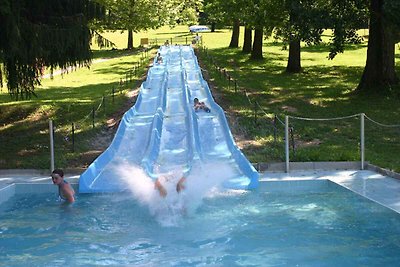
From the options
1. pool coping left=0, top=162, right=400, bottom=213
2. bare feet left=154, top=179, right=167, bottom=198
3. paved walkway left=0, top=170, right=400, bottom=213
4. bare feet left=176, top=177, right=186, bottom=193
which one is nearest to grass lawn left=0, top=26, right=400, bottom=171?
pool coping left=0, top=162, right=400, bottom=213

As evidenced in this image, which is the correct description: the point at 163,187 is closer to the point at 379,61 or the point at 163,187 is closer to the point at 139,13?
the point at 379,61

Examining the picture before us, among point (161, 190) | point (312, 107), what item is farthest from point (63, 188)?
point (312, 107)

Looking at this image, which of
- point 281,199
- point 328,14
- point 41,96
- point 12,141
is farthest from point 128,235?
point 41,96

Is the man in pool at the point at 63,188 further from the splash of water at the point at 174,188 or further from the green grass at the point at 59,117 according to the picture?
the green grass at the point at 59,117

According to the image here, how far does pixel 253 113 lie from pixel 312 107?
9.06 feet

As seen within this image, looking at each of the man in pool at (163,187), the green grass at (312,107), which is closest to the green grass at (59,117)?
the man in pool at (163,187)

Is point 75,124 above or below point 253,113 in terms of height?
below

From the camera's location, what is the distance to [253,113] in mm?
18312

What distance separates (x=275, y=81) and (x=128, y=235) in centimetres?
1903

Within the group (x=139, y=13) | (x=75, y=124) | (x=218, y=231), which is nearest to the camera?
(x=218, y=231)

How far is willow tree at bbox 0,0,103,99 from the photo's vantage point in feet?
43.8

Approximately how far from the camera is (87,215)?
1034cm

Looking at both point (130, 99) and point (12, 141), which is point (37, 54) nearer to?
point (12, 141)

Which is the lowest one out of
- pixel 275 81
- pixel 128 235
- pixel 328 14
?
pixel 128 235
